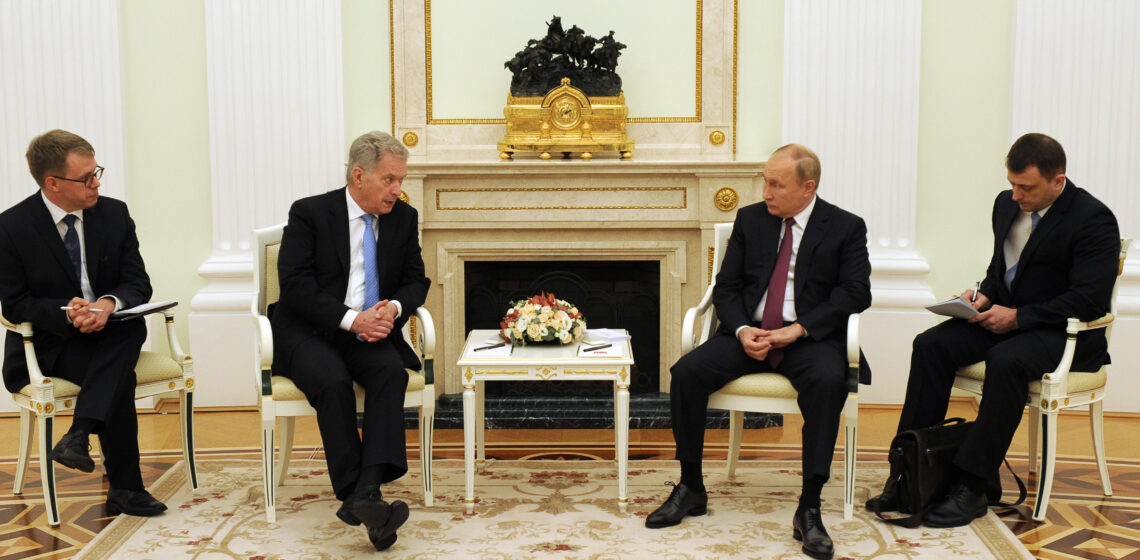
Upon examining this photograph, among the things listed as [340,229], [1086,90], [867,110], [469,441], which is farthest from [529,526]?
[1086,90]

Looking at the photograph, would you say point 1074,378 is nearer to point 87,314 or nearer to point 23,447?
point 87,314

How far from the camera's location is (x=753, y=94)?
5719 mm

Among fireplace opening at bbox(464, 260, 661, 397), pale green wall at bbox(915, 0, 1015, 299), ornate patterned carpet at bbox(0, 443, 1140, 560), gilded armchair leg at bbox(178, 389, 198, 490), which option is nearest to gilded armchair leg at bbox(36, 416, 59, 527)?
ornate patterned carpet at bbox(0, 443, 1140, 560)

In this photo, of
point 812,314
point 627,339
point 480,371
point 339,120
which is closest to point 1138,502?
point 812,314

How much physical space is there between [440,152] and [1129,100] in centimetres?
372

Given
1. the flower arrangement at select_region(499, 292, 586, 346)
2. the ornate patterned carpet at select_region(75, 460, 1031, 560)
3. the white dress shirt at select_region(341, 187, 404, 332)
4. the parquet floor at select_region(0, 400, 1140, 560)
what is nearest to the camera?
the ornate patterned carpet at select_region(75, 460, 1031, 560)

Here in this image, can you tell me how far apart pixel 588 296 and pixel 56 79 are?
3.13m

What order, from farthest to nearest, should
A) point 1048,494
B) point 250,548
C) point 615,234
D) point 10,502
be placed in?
point 615,234, point 10,502, point 1048,494, point 250,548

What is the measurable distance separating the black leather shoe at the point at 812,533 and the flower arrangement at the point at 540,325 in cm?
115

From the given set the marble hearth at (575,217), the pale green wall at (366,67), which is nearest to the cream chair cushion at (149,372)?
the marble hearth at (575,217)

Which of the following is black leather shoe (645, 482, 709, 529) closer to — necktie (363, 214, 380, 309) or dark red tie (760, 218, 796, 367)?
dark red tie (760, 218, 796, 367)

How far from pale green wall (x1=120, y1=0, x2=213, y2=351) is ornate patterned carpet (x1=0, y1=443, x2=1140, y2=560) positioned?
1.40 meters

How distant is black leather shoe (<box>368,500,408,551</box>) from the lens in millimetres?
3537

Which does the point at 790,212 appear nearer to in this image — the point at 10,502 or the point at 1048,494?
the point at 1048,494
